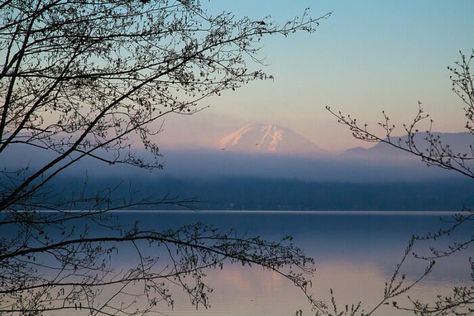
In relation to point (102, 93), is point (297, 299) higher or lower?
lower

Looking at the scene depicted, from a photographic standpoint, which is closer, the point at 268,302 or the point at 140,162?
the point at 140,162

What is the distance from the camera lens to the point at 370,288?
50.0m

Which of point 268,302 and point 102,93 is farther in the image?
point 268,302

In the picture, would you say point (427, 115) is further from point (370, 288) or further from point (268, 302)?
point (370, 288)

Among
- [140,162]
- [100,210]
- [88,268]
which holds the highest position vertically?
[140,162]

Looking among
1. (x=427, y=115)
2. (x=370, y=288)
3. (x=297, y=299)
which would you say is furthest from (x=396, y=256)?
(x=427, y=115)

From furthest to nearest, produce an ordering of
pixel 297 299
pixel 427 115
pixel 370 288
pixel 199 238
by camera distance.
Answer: pixel 370 288, pixel 297 299, pixel 427 115, pixel 199 238

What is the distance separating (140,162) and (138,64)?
0.77 meters

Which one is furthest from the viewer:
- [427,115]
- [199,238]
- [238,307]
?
[238,307]

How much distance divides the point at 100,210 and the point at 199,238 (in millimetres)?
843

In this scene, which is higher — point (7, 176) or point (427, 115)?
point (427, 115)

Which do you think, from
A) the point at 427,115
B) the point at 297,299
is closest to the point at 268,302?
the point at 297,299

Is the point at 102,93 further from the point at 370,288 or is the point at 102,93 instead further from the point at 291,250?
the point at 370,288

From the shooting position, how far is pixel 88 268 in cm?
538
